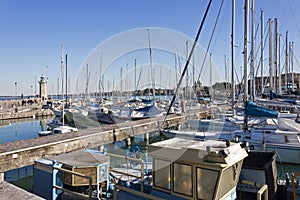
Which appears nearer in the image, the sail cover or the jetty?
the jetty

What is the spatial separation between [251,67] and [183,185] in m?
22.1

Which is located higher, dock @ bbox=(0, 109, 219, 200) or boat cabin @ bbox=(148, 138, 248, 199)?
boat cabin @ bbox=(148, 138, 248, 199)

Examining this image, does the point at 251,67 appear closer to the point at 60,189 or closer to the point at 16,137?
the point at 60,189

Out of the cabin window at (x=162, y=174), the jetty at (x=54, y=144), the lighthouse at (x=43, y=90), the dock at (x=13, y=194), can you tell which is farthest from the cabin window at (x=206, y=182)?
the lighthouse at (x=43, y=90)

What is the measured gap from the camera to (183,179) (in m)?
5.45

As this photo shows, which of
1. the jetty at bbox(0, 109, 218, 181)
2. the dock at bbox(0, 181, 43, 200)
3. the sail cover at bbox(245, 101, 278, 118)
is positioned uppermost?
the sail cover at bbox(245, 101, 278, 118)

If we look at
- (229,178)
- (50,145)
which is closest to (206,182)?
(229,178)

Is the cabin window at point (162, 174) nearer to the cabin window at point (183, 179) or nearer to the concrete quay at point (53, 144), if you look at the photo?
the cabin window at point (183, 179)

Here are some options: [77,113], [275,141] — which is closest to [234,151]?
[275,141]

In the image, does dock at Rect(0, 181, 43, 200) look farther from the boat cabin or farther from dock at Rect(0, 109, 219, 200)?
dock at Rect(0, 109, 219, 200)

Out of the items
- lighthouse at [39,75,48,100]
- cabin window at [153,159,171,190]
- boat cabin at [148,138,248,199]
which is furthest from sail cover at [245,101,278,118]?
lighthouse at [39,75,48,100]

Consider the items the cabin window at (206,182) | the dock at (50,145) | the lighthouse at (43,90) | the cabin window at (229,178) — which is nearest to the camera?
the cabin window at (206,182)

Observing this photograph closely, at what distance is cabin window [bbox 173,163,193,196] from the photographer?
5.31 meters

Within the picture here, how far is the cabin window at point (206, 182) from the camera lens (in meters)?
5.08
